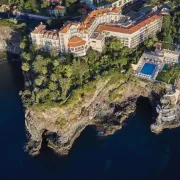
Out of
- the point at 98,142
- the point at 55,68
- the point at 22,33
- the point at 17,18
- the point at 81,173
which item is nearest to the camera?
the point at 81,173

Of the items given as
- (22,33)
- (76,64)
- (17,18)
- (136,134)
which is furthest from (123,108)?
(17,18)

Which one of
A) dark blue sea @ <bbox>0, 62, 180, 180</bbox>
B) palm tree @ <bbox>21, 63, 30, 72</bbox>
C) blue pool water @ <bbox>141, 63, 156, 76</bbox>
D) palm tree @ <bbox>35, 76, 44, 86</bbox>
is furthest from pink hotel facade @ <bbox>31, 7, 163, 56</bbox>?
dark blue sea @ <bbox>0, 62, 180, 180</bbox>

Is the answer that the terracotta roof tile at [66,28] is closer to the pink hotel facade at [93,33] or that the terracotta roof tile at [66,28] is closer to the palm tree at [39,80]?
the pink hotel facade at [93,33]

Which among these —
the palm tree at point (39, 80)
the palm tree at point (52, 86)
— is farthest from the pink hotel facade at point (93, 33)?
the palm tree at point (52, 86)

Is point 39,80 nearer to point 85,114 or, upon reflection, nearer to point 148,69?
point 85,114

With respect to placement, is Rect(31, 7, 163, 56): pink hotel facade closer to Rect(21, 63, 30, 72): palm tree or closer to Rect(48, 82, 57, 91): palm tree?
Rect(21, 63, 30, 72): palm tree

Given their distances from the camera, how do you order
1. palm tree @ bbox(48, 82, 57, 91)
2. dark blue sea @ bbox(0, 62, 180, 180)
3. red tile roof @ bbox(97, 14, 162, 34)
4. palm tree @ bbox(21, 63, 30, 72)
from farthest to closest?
red tile roof @ bbox(97, 14, 162, 34) < palm tree @ bbox(21, 63, 30, 72) < palm tree @ bbox(48, 82, 57, 91) < dark blue sea @ bbox(0, 62, 180, 180)

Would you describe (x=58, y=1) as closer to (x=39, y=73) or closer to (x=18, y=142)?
(x=39, y=73)
